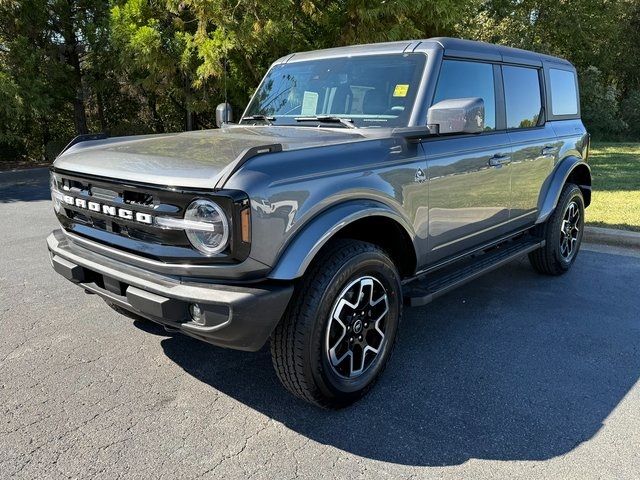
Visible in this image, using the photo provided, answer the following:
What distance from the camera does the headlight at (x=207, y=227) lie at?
2.38 metres

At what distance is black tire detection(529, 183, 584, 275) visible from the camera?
4922mm

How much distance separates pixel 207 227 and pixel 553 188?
356 centimetres

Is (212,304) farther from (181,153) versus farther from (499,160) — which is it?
(499,160)

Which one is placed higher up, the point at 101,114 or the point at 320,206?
the point at 320,206

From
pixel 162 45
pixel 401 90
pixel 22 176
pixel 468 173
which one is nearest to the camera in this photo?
pixel 401 90

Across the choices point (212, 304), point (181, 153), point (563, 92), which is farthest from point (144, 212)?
point (563, 92)

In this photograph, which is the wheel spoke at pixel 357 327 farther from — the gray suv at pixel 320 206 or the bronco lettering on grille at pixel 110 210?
the bronco lettering on grille at pixel 110 210

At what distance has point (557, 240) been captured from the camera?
4.95 meters

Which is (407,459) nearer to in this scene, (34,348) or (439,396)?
(439,396)

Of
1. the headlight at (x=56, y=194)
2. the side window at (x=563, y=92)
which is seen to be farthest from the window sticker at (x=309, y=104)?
the side window at (x=563, y=92)

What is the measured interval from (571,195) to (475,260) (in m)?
1.70

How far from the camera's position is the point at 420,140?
327cm

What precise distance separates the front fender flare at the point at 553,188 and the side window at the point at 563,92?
503 millimetres

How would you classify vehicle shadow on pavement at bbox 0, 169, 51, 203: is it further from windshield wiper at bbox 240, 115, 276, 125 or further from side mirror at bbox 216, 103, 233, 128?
windshield wiper at bbox 240, 115, 276, 125
